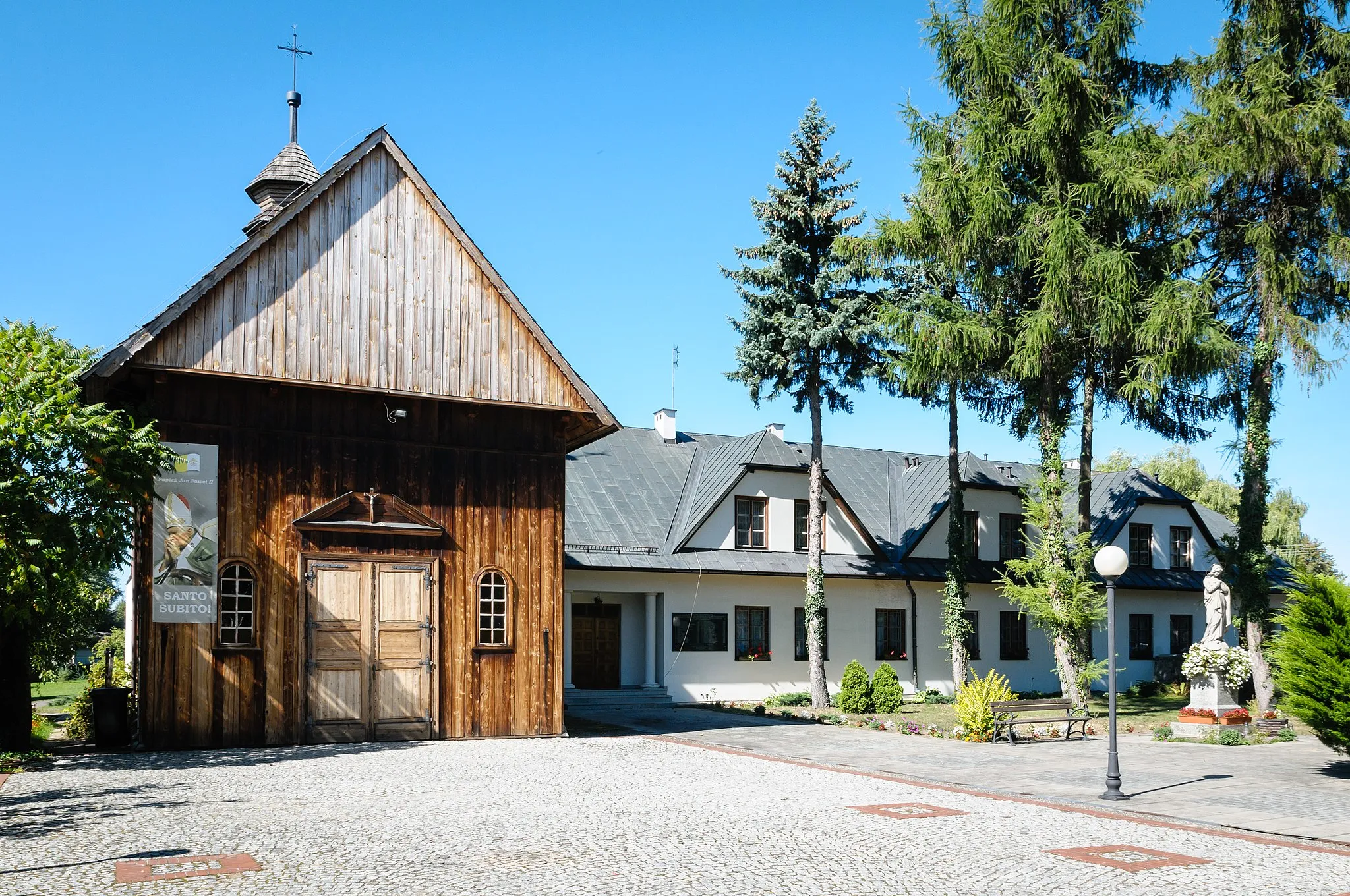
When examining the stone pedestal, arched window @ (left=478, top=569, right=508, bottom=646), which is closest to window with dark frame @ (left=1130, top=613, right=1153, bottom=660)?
the stone pedestal

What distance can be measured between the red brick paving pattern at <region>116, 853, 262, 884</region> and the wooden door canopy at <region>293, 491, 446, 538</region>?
8916 mm

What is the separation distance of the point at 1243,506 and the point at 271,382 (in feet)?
62.5

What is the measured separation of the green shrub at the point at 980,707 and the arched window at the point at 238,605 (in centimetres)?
1172

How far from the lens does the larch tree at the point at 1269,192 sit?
22.9m

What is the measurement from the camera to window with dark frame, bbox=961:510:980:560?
108ft

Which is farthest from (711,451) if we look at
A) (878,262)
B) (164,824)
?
(164,824)

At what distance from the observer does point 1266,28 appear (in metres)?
23.9

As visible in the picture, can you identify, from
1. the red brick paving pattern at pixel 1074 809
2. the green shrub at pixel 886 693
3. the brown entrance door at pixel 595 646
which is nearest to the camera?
the red brick paving pattern at pixel 1074 809

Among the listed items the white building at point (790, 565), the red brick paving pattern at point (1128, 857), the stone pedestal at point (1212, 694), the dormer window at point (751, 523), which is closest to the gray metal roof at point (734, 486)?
the white building at point (790, 565)

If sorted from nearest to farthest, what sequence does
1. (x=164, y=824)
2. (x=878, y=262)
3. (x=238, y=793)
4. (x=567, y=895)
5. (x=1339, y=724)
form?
(x=567, y=895), (x=164, y=824), (x=238, y=793), (x=1339, y=724), (x=878, y=262)

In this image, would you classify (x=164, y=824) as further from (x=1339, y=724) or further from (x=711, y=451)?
(x=711, y=451)

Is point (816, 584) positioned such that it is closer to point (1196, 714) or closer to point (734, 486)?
point (734, 486)

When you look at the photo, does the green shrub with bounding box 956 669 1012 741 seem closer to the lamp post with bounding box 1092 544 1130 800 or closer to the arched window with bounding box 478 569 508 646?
the lamp post with bounding box 1092 544 1130 800

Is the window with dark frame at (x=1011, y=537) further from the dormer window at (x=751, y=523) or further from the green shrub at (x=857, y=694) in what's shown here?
the green shrub at (x=857, y=694)
